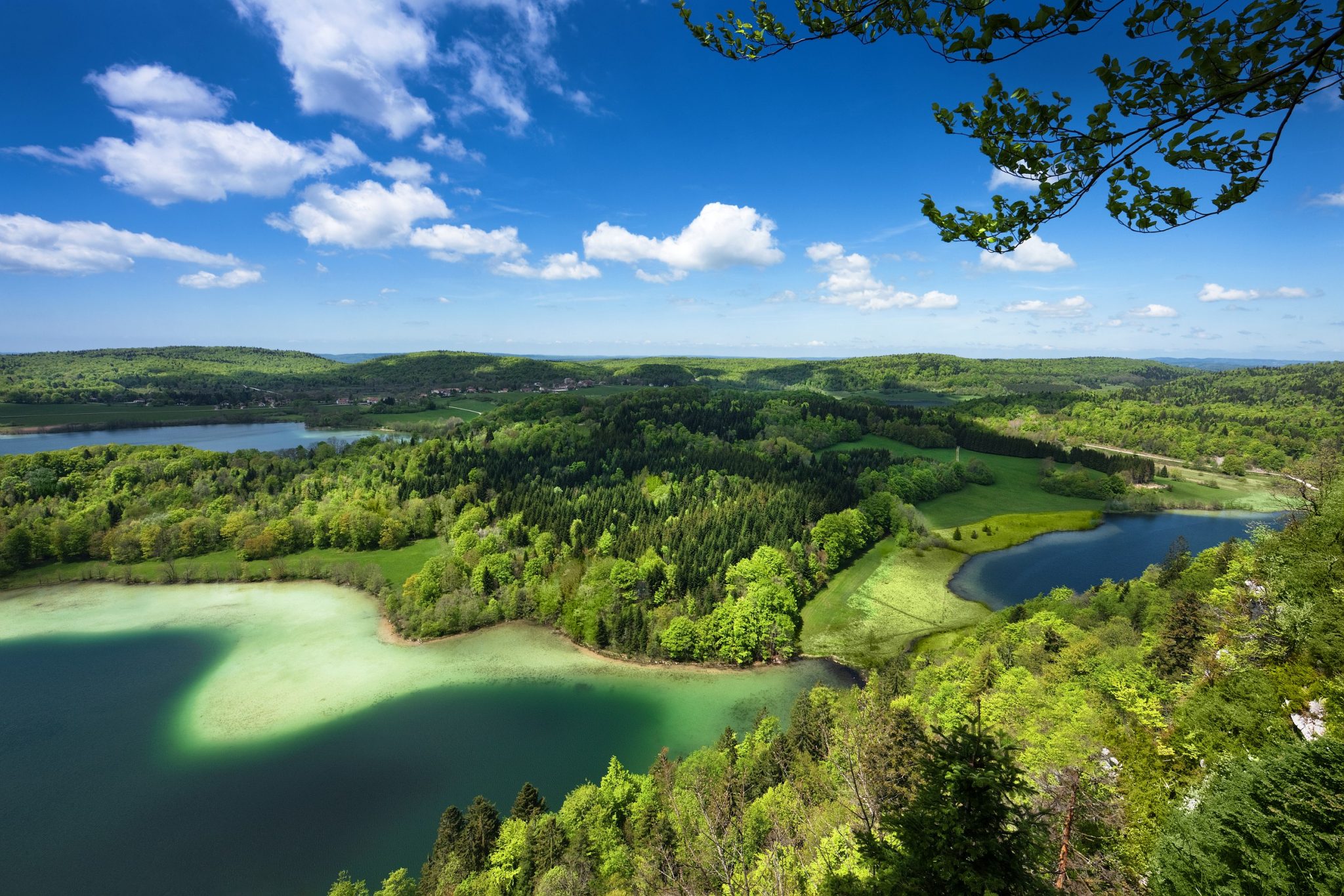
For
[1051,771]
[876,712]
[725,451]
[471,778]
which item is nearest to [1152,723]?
[1051,771]

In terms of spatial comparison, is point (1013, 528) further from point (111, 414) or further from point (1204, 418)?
point (111, 414)

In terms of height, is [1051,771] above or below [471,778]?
above

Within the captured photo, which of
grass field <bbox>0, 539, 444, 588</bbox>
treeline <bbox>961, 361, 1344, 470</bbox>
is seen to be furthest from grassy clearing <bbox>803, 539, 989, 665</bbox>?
treeline <bbox>961, 361, 1344, 470</bbox>

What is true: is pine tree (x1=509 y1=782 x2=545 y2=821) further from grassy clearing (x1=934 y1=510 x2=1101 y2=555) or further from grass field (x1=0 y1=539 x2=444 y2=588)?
grassy clearing (x1=934 y1=510 x2=1101 y2=555)

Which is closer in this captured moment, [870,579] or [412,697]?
[412,697]

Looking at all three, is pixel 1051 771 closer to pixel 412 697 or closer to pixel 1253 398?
pixel 412 697

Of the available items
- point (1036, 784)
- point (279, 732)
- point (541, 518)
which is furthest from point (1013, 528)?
point (279, 732)

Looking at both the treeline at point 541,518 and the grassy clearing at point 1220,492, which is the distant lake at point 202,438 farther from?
the grassy clearing at point 1220,492
